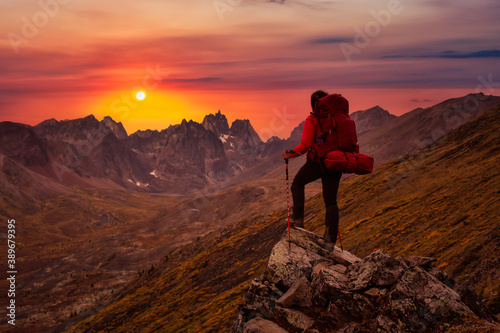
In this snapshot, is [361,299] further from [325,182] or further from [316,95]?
[316,95]

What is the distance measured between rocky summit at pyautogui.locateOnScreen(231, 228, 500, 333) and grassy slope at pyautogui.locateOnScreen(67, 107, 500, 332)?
11.0 feet

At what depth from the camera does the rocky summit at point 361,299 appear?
9141 mm

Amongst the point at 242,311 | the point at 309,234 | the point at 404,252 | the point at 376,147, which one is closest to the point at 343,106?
the point at 309,234

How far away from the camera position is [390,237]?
24.6 metres

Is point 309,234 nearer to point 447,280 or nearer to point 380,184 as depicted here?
point 447,280

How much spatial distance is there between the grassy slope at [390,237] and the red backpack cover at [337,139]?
574cm

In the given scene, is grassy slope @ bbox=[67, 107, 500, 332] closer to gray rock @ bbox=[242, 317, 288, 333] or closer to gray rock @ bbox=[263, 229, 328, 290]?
gray rock @ bbox=[263, 229, 328, 290]

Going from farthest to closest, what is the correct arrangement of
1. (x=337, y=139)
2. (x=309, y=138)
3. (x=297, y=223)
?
(x=297, y=223) → (x=309, y=138) → (x=337, y=139)

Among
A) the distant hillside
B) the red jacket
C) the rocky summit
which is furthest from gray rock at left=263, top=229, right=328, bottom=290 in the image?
the distant hillside

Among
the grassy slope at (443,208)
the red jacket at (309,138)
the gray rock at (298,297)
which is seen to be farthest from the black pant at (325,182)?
the grassy slope at (443,208)

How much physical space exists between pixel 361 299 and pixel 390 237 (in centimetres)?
1576

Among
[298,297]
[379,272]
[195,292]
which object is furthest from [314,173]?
[195,292]

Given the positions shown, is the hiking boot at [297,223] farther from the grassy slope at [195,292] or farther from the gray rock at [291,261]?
the grassy slope at [195,292]

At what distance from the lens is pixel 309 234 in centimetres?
1424
